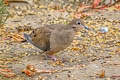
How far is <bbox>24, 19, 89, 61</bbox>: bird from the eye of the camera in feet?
23.2

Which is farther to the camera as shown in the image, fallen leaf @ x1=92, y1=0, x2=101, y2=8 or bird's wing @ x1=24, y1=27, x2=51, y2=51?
fallen leaf @ x1=92, y1=0, x2=101, y2=8

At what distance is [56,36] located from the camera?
707 centimetres

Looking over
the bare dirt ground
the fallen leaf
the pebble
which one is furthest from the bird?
the fallen leaf

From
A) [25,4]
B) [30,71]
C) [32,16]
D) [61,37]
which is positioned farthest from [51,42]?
[25,4]

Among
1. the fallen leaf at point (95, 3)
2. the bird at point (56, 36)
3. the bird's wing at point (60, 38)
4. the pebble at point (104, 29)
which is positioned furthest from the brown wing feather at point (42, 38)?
the fallen leaf at point (95, 3)

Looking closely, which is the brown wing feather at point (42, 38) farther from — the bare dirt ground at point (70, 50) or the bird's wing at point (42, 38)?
the bare dirt ground at point (70, 50)

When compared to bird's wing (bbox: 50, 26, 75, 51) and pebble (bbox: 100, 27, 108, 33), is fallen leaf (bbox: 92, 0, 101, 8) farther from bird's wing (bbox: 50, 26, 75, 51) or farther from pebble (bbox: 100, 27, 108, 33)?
bird's wing (bbox: 50, 26, 75, 51)

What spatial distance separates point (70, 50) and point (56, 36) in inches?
32.5

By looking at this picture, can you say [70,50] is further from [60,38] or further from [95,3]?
[95,3]

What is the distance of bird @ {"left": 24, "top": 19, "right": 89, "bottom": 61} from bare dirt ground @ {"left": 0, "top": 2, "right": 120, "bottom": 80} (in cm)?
18

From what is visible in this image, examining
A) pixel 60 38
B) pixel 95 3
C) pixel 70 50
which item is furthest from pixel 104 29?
pixel 60 38

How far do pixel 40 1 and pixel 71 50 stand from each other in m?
3.83

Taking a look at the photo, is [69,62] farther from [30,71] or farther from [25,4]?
[25,4]

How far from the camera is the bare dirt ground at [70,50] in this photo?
635 cm
